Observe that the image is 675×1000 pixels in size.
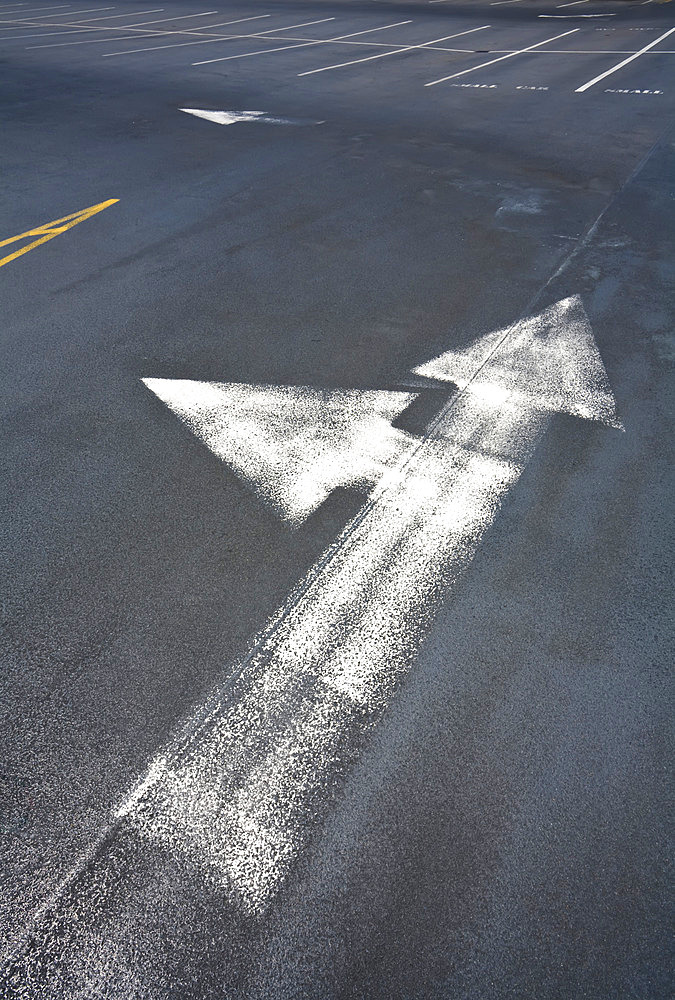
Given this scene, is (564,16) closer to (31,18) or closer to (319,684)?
(31,18)

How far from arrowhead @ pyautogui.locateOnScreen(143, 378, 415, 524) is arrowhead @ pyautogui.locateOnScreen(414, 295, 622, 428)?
655 mm

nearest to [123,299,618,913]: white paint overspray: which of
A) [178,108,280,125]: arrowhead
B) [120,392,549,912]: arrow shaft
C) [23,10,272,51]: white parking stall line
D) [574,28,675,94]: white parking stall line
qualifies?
[120,392,549,912]: arrow shaft

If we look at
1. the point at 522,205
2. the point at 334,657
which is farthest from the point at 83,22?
the point at 334,657

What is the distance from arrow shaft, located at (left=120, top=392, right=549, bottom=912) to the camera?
2.88 metres

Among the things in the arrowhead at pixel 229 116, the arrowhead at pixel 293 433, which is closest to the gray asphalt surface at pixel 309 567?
→ the arrowhead at pixel 293 433

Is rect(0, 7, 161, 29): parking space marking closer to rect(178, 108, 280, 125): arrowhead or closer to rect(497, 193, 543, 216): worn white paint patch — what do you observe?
rect(178, 108, 280, 125): arrowhead

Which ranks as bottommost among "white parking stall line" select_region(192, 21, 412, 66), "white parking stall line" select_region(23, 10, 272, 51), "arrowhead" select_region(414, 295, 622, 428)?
"arrowhead" select_region(414, 295, 622, 428)

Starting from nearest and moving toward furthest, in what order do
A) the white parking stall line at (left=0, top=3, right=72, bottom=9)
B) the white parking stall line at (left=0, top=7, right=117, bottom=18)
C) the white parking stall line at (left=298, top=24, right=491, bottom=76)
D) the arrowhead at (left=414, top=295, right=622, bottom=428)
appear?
the arrowhead at (left=414, top=295, right=622, bottom=428) → the white parking stall line at (left=298, top=24, right=491, bottom=76) → the white parking stall line at (left=0, top=7, right=117, bottom=18) → the white parking stall line at (left=0, top=3, right=72, bottom=9)

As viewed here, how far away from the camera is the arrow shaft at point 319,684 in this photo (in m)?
2.88

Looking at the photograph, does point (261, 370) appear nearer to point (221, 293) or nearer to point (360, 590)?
point (221, 293)

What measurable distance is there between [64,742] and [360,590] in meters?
1.60

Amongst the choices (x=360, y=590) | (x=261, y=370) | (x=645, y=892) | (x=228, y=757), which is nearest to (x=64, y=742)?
(x=228, y=757)

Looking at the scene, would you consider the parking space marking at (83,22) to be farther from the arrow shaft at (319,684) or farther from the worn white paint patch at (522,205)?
the arrow shaft at (319,684)

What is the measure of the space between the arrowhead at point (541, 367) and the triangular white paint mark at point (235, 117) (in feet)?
29.2
